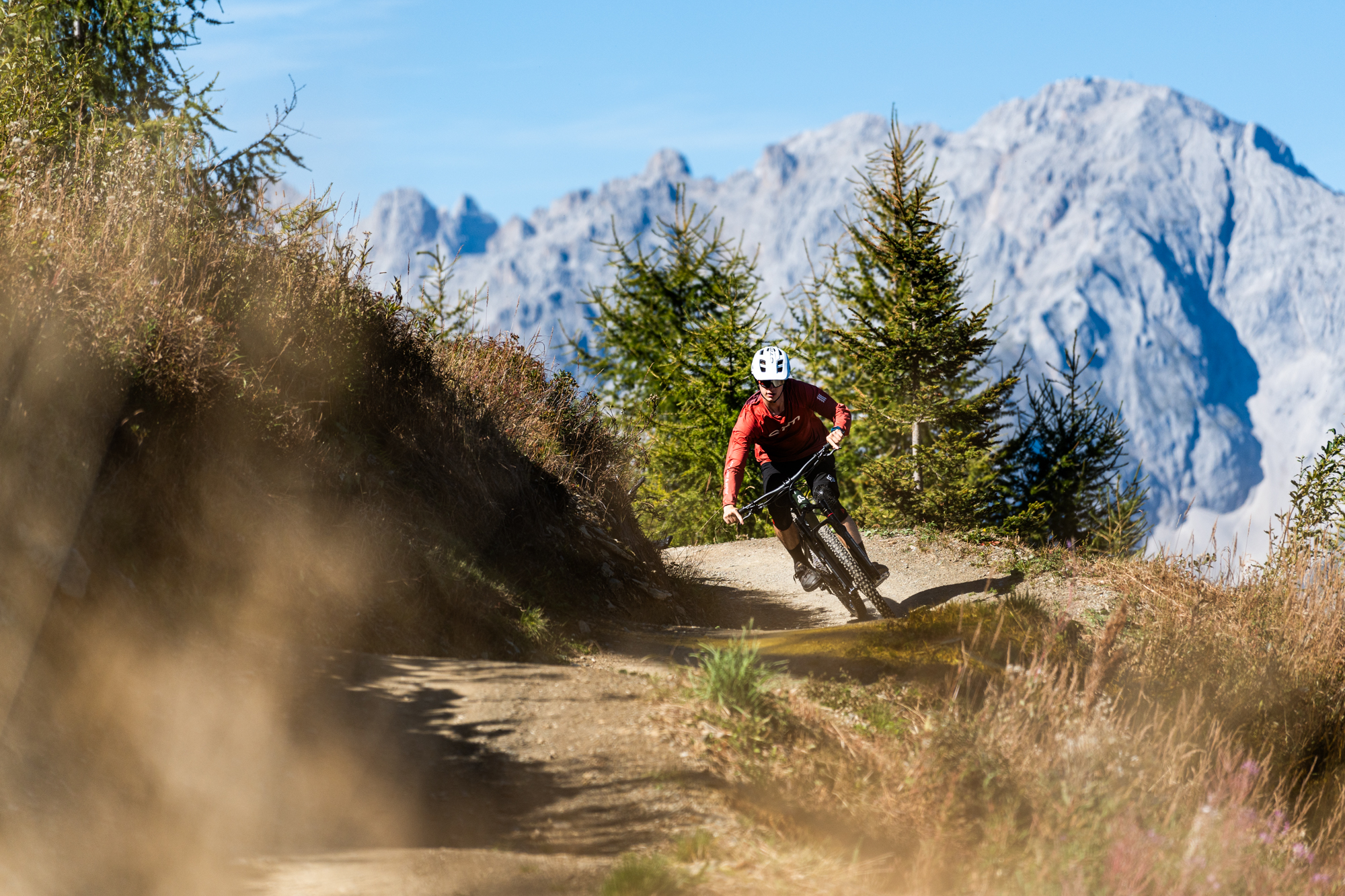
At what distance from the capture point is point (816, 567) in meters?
9.18

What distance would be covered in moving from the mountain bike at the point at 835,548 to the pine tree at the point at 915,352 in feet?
27.3

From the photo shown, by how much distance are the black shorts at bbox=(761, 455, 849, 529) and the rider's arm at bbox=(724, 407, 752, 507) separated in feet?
0.97

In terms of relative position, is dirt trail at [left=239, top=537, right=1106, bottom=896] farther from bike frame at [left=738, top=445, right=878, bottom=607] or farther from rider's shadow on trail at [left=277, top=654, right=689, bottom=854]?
bike frame at [left=738, top=445, right=878, bottom=607]

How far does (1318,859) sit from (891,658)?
2.59 metres

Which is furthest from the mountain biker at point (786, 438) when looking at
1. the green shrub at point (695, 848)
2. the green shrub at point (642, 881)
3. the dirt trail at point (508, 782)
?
the green shrub at point (642, 881)

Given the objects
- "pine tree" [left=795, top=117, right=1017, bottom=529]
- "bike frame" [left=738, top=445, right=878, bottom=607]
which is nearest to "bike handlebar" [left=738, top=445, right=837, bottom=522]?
"bike frame" [left=738, top=445, right=878, bottom=607]

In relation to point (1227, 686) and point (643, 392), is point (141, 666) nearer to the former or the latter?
point (1227, 686)

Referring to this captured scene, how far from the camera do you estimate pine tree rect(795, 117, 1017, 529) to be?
17562 millimetres

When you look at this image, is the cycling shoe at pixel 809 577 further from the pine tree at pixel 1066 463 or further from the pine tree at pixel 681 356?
the pine tree at pixel 1066 463

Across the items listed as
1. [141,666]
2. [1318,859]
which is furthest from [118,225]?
[1318,859]

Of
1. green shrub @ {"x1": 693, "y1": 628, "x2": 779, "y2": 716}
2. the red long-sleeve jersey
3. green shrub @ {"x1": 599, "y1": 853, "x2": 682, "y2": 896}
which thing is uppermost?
the red long-sleeve jersey

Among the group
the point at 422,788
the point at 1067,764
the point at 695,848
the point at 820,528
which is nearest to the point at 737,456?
the point at 820,528

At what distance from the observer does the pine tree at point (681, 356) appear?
18547mm

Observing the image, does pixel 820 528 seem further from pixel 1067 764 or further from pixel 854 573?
pixel 1067 764
